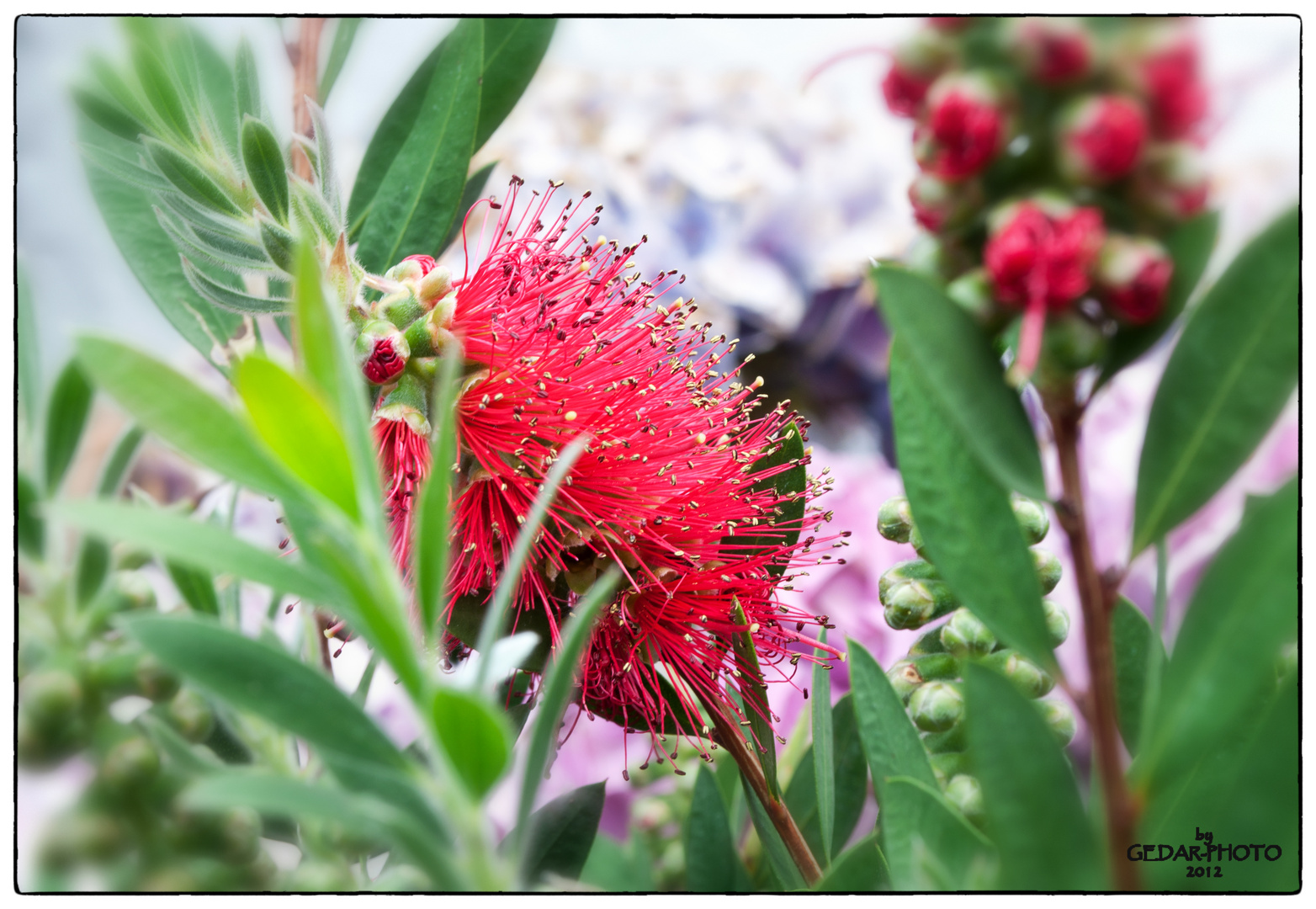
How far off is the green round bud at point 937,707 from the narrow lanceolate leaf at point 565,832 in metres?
0.13

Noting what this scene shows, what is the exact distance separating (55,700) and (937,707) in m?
0.27

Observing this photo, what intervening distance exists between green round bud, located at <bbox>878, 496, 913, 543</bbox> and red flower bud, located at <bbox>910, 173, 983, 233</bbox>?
15cm

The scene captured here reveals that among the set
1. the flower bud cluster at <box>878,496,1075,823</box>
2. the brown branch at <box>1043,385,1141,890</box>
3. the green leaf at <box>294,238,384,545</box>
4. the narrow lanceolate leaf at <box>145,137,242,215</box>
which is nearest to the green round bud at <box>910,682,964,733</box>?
the flower bud cluster at <box>878,496,1075,823</box>

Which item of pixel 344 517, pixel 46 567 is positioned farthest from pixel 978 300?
pixel 46 567

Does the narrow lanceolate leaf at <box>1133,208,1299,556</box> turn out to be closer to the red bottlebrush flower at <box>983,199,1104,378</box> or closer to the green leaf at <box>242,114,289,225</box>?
the red bottlebrush flower at <box>983,199,1104,378</box>

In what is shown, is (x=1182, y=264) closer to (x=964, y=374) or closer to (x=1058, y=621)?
(x=964, y=374)

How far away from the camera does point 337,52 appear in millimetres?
501

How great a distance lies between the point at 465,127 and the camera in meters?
0.47

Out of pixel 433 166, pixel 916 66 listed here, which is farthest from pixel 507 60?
pixel 916 66

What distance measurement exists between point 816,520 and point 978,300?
20 centimetres

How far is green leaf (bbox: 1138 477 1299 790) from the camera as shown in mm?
256

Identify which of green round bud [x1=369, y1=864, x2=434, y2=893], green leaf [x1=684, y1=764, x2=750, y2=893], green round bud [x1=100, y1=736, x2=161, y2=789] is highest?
green round bud [x1=100, y1=736, x2=161, y2=789]

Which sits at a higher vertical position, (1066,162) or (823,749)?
(1066,162)

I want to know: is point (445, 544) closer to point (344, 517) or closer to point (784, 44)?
point (344, 517)
